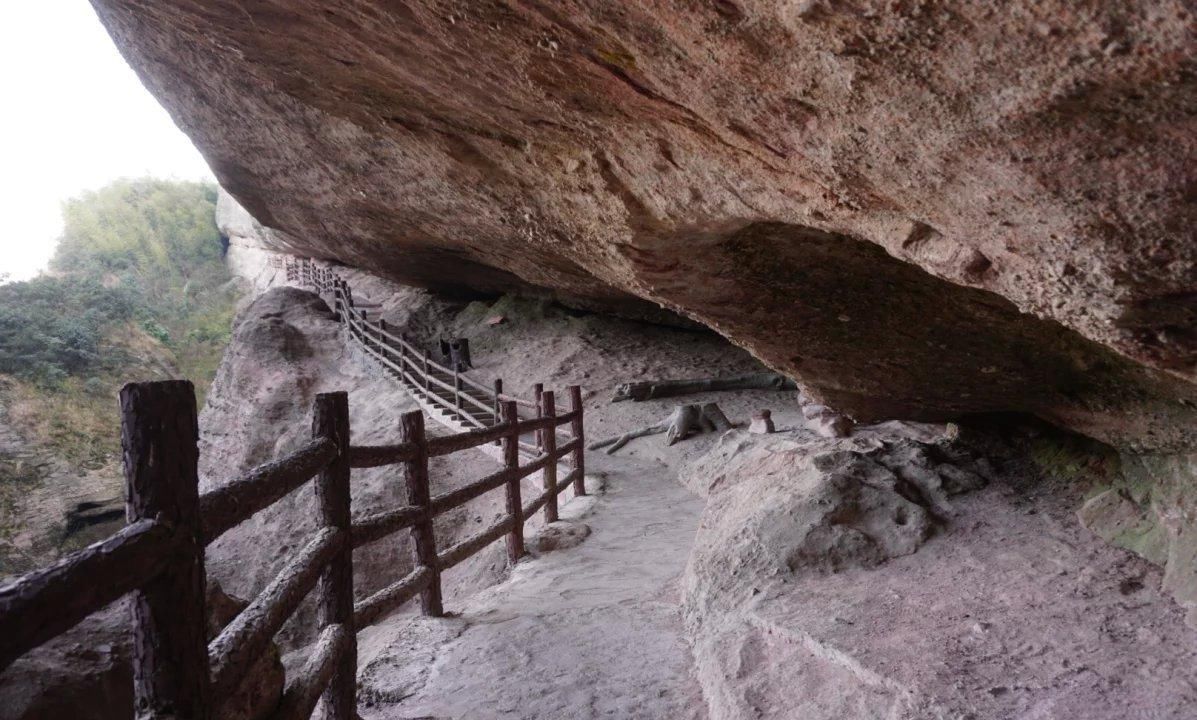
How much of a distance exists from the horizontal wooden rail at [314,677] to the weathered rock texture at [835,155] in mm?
2311

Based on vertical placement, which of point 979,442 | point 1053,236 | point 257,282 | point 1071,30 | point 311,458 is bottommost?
point 979,442

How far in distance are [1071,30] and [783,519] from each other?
8.32 ft

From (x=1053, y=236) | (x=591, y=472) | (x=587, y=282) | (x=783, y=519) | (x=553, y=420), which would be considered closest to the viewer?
(x=1053, y=236)

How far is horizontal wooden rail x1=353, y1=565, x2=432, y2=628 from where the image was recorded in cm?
300

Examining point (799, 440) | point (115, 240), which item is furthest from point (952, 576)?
point (115, 240)

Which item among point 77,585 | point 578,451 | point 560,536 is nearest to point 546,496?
point 560,536

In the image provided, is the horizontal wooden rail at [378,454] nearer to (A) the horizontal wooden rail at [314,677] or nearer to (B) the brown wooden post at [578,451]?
(A) the horizontal wooden rail at [314,677]

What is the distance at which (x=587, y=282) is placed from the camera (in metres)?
11.7

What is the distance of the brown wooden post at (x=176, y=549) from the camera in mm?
1453

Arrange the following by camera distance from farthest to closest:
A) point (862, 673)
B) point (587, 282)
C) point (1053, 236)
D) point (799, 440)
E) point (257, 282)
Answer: point (257, 282) < point (587, 282) < point (799, 440) < point (862, 673) < point (1053, 236)

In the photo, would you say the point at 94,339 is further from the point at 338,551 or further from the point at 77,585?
→ the point at 77,585

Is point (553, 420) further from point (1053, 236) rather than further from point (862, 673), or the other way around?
point (1053, 236)

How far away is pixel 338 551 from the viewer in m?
2.71

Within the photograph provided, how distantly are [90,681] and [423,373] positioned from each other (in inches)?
375
